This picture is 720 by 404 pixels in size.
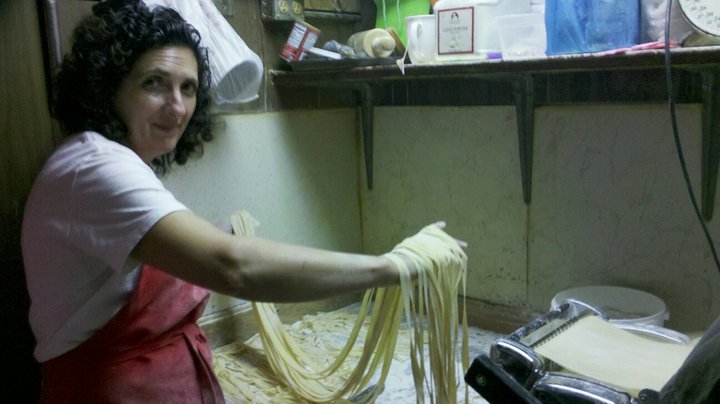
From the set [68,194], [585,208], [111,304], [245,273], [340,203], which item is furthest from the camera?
[340,203]

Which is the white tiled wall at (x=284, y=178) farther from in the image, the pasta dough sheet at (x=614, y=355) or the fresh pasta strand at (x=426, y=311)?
the pasta dough sheet at (x=614, y=355)

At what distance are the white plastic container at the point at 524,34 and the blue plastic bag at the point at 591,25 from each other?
0.11 metres

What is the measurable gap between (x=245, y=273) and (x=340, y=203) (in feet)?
5.65

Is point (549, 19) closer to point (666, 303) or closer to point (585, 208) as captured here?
point (585, 208)

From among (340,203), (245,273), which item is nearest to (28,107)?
(245,273)

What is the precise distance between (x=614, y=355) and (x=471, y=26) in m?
1.17

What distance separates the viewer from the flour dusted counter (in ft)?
5.52

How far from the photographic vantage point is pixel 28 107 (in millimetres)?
1622

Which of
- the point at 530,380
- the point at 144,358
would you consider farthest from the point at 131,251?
the point at 530,380

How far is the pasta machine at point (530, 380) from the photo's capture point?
103cm

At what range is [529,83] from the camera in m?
2.16

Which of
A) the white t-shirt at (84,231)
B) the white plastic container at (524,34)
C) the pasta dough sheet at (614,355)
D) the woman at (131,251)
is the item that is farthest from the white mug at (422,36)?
the white t-shirt at (84,231)

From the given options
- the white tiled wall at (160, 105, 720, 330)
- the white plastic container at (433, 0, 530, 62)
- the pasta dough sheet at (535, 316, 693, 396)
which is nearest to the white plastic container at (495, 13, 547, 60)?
the white plastic container at (433, 0, 530, 62)

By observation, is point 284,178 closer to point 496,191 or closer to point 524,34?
point 496,191
